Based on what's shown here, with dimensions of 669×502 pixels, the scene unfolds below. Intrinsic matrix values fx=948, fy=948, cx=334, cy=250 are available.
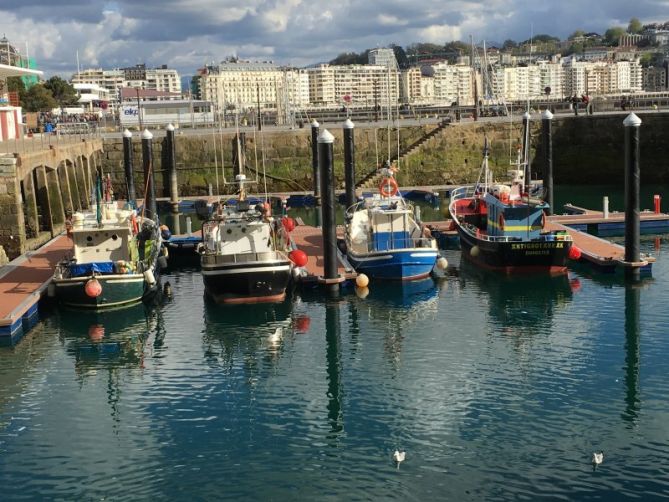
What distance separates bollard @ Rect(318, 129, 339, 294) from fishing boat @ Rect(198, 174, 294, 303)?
99 centimetres

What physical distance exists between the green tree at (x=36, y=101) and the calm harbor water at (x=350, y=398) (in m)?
78.2

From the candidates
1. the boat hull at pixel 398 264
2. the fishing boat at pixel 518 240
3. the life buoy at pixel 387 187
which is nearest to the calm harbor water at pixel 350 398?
the boat hull at pixel 398 264

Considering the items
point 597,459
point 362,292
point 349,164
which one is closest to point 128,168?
point 349,164

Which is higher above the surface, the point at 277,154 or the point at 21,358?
the point at 277,154

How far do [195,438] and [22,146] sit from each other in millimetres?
27569

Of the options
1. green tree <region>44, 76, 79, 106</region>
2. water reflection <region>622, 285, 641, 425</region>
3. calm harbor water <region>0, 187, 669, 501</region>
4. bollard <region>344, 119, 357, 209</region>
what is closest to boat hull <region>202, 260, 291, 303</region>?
calm harbor water <region>0, 187, 669, 501</region>

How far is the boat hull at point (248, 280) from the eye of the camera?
28.6m

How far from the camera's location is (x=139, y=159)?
189ft

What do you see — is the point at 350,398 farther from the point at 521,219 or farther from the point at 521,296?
the point at 521,219

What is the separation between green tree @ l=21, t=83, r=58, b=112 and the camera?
102062 millimetres

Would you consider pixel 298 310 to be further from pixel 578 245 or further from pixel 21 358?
pixel 578 245

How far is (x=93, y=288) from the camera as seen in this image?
27.8 m

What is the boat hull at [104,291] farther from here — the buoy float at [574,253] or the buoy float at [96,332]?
the buoy float at [574,253]

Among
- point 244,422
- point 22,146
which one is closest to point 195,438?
point 244,422
